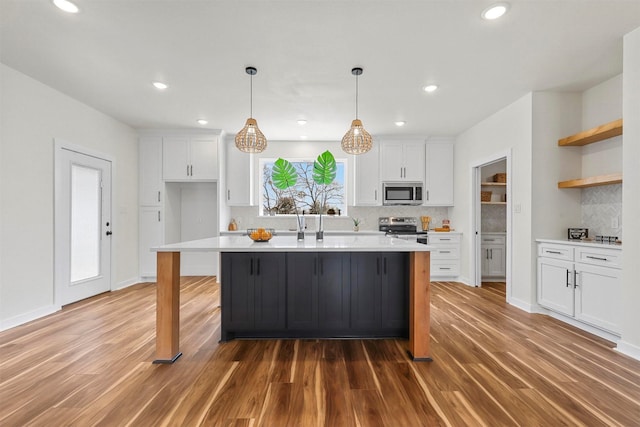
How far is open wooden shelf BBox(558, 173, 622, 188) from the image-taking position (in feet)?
9.25

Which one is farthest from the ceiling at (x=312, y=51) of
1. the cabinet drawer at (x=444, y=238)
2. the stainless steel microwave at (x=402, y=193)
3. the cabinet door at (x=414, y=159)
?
the cabinet drawer at (x=444, y=238)

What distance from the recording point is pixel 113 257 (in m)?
4.49

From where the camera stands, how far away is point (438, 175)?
18.2ft

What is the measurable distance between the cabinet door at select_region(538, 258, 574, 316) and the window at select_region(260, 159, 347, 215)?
331 centimetres

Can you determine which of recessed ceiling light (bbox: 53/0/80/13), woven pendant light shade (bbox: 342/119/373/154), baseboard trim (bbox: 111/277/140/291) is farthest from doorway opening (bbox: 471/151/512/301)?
baseboard trim (bbox: 111/277/140/291)

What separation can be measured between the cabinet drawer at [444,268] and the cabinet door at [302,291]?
3.21 meters

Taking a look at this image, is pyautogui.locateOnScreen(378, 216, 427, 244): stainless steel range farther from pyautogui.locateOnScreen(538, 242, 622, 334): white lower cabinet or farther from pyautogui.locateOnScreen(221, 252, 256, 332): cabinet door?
pyautogui.locateOnScreen(221, 252, 256, 332): cabinet door

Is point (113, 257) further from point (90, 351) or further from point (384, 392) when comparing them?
point (384, 392)

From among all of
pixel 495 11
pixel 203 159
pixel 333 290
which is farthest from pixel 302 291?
pixel 203 159

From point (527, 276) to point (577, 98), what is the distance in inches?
86.8

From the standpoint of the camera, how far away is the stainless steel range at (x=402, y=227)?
5195 millimetres

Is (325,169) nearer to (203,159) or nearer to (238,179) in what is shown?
(238,179)

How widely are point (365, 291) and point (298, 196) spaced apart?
3326 millimetres

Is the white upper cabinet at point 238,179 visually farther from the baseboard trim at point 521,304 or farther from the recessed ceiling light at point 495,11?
the baseboard trim at point 521,304
